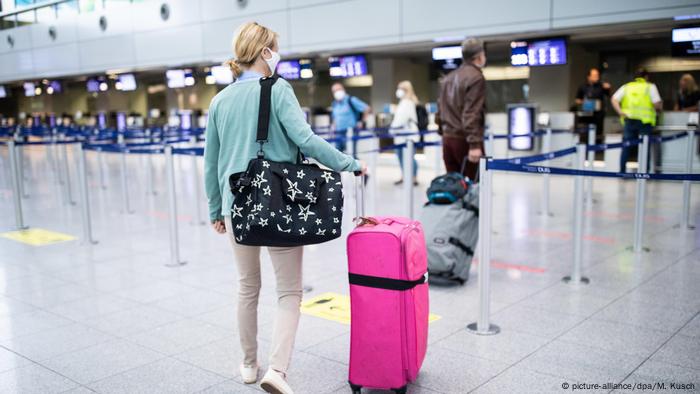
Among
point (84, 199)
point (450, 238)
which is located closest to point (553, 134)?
point (450, 238)

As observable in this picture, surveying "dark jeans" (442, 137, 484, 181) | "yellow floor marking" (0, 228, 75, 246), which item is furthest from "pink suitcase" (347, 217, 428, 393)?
"yellow floor marking" (0, 228, 75, 246)

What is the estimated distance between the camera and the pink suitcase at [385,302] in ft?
8.89

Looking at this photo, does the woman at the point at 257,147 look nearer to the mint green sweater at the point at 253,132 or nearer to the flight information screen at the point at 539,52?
the mint green sweater at the point at 253,132

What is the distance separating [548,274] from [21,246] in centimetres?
542

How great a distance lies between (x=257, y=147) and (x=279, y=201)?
28 cm

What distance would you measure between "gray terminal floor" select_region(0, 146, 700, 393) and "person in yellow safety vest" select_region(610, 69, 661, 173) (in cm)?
316

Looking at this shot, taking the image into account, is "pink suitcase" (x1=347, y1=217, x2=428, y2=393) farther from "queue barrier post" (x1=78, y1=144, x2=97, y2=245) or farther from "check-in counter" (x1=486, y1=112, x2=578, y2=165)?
"check-in counter" (x1=486, y1=112, x2=578, y2=165)

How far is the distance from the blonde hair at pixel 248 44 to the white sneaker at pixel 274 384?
139cm

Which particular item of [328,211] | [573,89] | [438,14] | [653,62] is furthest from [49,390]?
[653,62]

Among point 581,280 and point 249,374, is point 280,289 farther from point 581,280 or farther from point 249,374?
point 581,280

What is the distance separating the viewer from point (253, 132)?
8.62 feet

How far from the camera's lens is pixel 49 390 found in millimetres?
3027

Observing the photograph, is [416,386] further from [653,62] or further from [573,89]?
[653,62]

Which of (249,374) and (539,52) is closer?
(249,374)
